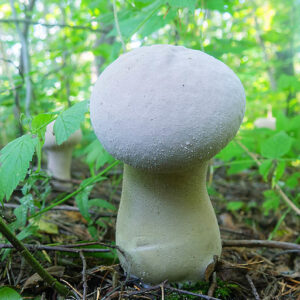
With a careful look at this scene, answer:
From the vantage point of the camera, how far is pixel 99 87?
1.03 metres

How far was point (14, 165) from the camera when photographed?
93 centimetres

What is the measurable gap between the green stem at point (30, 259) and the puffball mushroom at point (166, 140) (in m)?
0.29

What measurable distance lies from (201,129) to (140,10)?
1147mm

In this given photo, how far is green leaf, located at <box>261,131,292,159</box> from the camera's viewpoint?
168 cm

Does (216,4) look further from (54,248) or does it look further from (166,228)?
(54,248)

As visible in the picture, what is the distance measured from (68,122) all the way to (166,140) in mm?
393

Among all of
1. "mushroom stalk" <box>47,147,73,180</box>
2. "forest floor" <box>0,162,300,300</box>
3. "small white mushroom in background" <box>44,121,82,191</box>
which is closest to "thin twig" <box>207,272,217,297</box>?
"forest floor" <box>0,162,300,300</box>

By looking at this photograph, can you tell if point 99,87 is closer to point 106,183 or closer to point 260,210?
point 106,183

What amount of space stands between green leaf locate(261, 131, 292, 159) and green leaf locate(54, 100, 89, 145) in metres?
1.13

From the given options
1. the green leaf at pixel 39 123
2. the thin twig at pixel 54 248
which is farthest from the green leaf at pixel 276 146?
the green leaf at pixel 39 123

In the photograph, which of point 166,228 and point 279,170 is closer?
point 166,228

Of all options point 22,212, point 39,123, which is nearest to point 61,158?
point 22,212

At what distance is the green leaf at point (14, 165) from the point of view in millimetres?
915

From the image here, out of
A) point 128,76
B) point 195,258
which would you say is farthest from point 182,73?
point 195,258
